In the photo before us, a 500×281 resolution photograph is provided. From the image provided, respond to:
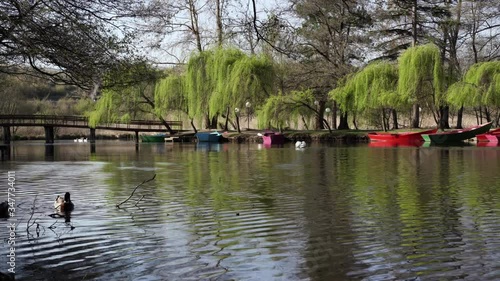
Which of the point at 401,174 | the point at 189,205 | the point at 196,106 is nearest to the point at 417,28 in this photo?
the point at 196,106

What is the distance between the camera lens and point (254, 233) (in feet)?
30.4

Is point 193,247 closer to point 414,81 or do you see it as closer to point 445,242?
point 445,242

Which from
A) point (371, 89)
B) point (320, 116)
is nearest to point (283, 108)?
point (320, 116)

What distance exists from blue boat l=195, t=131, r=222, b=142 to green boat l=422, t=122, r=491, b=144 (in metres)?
15.6

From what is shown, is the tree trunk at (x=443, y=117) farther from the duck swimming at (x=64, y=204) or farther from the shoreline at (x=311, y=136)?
the duck swimming at (x=64, y=204)

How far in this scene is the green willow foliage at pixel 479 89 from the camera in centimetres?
4066

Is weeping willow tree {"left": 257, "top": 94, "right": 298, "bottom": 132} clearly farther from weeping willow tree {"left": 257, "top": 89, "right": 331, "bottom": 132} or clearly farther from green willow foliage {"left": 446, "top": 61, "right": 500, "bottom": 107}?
green willow foliage {"left": 446, "top": 61, "right": 500, "bottom": 107}

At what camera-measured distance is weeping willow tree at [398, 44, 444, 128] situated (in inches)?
1642

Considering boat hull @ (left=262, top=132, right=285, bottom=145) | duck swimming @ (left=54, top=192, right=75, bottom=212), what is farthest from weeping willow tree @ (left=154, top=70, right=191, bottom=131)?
duck swimming @ (left=54, top=192, right=75, bottom=212)

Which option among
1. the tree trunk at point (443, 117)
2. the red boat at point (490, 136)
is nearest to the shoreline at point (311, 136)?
the tree trunk at point (443, 117)

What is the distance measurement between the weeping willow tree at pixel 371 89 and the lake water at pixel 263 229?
26.3m

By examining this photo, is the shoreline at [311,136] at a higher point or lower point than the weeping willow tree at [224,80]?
lower

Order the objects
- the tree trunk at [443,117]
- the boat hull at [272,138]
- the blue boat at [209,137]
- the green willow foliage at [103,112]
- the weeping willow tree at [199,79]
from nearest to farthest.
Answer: the boat hull at [272,138], the tree trunk at [443,117], the blue boat at [209,137], the weeping willow tree at [199,79], the green willow foliage at [103,112]

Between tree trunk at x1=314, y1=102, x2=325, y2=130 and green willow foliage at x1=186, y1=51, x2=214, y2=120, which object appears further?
tree trunk at x1=314, y1=102, x2=325, y2=130
